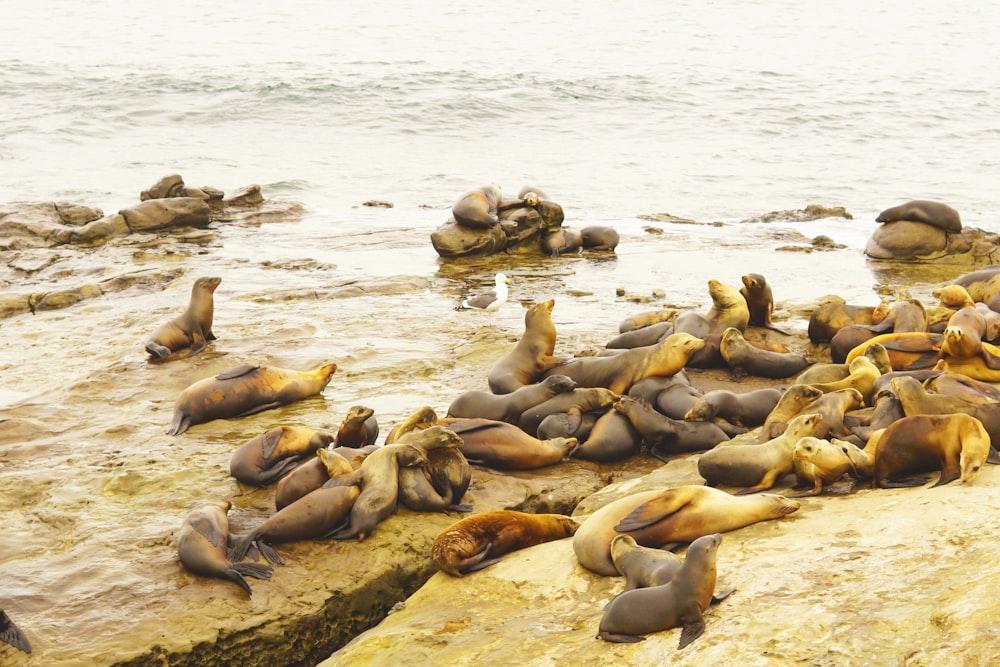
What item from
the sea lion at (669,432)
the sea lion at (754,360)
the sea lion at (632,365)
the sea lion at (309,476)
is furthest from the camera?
the sea lion at (754,360)

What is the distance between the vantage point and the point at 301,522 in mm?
5242

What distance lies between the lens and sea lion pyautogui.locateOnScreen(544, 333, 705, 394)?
716 cm

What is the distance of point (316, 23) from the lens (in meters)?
43.2

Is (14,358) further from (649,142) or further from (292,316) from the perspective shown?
(649,142)

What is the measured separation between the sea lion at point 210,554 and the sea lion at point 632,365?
2960 mm

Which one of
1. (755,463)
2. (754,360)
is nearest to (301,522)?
(755,463)

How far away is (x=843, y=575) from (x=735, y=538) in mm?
744

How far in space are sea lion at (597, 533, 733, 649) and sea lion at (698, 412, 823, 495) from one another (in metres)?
1.52

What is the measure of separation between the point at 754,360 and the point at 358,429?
318 cm

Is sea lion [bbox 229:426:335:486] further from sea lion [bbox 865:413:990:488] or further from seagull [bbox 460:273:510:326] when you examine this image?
seagull [bbox 460:273:510:326]

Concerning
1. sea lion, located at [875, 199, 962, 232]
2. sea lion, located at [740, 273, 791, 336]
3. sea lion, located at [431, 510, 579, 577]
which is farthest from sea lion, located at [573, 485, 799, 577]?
sea lion, located at [875, 199, 962, 232]

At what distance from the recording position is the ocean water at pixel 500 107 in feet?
63.9

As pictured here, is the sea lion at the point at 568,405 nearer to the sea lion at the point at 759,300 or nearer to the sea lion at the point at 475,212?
the sea lion at the point at 759,300

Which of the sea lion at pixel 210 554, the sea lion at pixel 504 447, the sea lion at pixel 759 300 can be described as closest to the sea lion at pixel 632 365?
the sea lion at pixel 504 447
